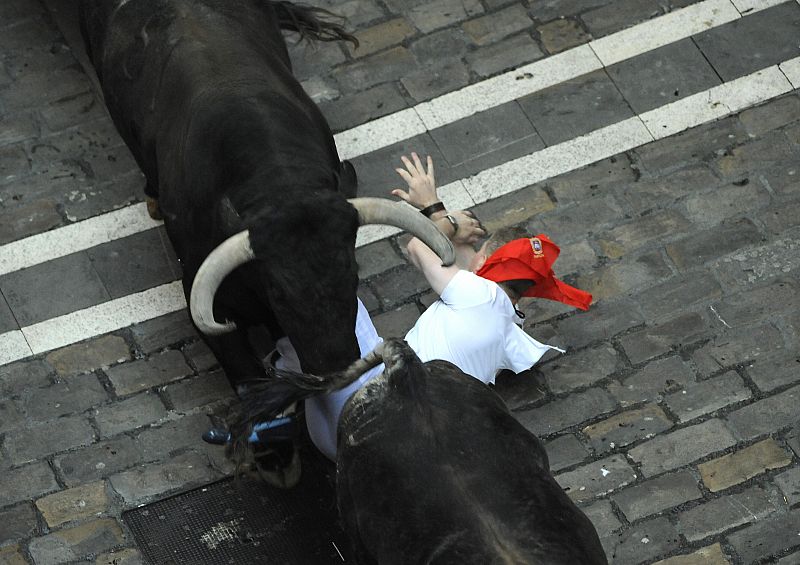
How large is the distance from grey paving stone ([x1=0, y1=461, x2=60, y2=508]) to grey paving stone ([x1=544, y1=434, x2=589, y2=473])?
2.65 metres

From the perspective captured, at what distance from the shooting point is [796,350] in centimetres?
729

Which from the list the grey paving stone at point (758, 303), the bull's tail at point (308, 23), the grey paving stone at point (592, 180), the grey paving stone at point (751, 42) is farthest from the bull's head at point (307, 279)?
the grey paving stone at point (751, 42)

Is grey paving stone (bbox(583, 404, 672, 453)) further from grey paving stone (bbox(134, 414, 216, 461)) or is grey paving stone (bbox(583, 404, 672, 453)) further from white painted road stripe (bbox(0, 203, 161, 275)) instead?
white painted road stripe (bbox(0, 203, 161, 275))

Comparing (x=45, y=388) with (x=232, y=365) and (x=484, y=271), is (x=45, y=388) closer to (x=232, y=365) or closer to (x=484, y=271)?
(x=232, y=365)

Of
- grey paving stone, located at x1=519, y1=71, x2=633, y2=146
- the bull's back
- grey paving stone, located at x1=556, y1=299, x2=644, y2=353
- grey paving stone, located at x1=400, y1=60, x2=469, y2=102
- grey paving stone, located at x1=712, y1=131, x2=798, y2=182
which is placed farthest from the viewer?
grey paving stone, located at x1=400, y1=60, x2=469, y2=102

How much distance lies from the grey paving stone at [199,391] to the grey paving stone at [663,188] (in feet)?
8.79

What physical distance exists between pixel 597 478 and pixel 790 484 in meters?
1.01

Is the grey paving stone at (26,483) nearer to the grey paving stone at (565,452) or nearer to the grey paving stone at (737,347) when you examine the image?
the grey paving stone at (565,452)

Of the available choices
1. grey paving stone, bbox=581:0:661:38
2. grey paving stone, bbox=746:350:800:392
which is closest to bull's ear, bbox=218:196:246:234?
grey paving stone, bbox=746:350:800:392

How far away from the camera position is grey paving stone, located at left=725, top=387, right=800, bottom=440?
700cm

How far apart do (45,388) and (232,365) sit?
3.90 feet

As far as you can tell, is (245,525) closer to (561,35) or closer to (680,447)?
(680,447)

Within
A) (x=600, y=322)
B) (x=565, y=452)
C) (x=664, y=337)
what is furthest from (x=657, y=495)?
(x=600, y=322)

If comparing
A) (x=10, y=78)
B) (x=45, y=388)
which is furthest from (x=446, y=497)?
(x=10, y=78)
